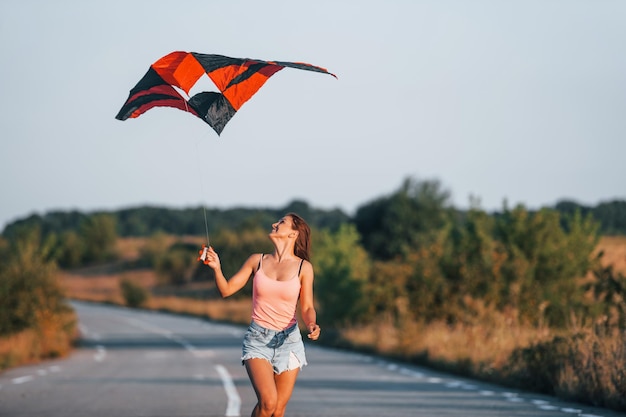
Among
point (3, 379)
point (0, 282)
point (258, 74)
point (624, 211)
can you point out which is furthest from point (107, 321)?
point (258, 74)

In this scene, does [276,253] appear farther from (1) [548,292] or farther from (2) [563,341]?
(1) [548,292]

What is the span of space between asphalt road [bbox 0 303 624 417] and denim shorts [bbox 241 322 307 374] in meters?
6.07

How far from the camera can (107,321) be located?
243 feet

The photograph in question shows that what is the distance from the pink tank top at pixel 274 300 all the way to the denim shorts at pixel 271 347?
0.05 m

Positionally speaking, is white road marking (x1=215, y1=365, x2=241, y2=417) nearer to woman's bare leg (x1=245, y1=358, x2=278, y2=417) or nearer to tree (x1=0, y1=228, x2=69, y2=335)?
woman's bare leg (x1=245, y1=358, x2=278, y2=417)

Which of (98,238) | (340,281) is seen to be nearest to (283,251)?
(340,281)

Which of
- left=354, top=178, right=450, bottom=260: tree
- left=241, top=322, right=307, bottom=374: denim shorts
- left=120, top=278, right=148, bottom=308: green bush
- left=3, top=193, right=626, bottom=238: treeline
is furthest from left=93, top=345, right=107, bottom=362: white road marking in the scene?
left=3, top=193, right=626, bottom=238: treeline

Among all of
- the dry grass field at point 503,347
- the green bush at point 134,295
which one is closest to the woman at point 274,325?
the dry grass field at point 503,347

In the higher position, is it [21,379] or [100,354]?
[21,379]

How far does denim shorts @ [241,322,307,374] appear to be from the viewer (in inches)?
354

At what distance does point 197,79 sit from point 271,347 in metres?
2.61

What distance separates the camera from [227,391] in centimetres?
1981

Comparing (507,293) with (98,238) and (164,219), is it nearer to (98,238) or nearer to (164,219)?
(98,238)

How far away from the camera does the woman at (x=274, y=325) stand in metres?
8.90
